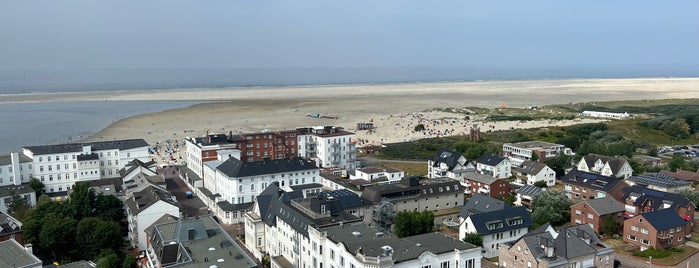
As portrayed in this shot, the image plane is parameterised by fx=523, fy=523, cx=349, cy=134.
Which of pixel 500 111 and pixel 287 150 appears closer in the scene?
pixel 287 150

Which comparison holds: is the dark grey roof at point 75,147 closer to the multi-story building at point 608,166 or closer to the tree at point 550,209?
the tree at point 550,209

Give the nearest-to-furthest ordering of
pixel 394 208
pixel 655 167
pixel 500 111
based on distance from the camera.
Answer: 1. pixel 394 208
2. pixel 655 167
3. pixel 500 111

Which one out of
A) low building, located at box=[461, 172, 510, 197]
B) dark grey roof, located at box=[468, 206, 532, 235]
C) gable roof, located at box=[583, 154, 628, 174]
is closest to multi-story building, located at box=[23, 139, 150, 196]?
low building, located at box=[461, 172, 510, 197]

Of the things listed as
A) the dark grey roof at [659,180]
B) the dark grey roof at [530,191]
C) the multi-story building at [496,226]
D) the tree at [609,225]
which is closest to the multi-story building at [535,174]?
the dark grey roof at [530,191]

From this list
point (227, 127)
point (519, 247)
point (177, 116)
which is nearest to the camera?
point (519, 247)

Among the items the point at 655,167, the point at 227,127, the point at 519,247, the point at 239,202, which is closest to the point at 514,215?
the point at 519,247

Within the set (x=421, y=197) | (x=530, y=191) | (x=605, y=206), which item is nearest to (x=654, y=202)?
(x=605, y=206)

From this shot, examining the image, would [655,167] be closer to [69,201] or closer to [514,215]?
[514,215]

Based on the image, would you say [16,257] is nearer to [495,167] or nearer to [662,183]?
[495,167]
